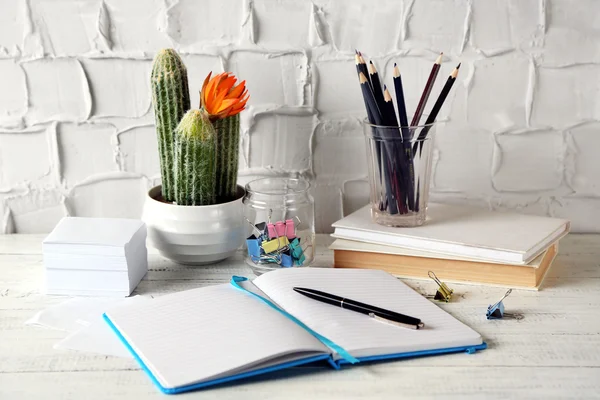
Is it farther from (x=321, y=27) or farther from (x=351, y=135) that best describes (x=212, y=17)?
(x=351, y=135)

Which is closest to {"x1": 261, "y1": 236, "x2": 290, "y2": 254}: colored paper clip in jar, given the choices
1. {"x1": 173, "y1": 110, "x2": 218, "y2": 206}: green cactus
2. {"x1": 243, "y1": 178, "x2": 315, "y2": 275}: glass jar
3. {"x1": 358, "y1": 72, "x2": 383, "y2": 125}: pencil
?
{"x1": 243, "y1": 178, "x2": 315, "y2": 275}: glass jar

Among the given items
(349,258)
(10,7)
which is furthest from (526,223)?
(10,7)

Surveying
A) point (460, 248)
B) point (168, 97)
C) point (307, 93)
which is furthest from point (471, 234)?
point (168, 97)

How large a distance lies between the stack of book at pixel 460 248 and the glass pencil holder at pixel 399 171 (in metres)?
0.03

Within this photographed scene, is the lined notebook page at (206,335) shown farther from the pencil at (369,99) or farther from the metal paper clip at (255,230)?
the pencil at (369,99)

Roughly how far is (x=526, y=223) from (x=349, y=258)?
0.91ft

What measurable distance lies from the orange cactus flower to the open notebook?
0.84ft

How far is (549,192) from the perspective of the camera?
1319mm

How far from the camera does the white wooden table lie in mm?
783

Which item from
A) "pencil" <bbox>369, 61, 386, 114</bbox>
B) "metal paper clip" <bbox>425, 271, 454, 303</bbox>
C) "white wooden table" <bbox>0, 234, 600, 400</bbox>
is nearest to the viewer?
"white wooden table" <bbox>0, 234, 600, 400</bbox>

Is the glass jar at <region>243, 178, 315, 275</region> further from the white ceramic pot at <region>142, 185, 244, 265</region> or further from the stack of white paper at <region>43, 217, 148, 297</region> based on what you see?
the stack of white paper at <region>43, 217, 148, 297</region>

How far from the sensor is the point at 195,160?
1.10 meters

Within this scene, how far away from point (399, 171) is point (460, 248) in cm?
15

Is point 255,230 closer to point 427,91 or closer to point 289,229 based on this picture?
point 289,229
